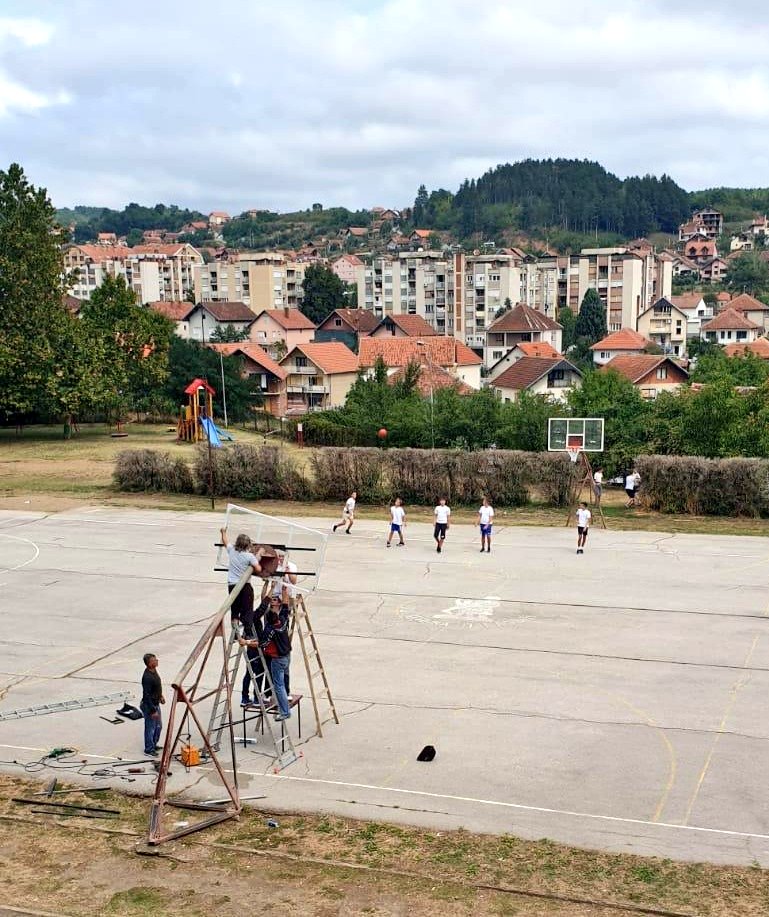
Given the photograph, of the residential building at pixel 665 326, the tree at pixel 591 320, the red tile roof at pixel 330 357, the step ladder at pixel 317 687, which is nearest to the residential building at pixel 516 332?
the tree at pixel 591 320

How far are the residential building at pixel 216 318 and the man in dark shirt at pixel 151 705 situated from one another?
110 metres

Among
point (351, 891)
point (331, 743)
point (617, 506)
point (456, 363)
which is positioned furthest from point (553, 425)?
point (456, 363)

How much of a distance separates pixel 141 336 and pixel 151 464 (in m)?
23.8

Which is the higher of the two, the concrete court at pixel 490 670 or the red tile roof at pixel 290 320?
the red tile roof at pixel 290 320

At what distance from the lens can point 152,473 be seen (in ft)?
121

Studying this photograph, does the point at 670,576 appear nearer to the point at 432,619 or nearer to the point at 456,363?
the point at 432,619

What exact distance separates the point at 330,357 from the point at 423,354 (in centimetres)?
991

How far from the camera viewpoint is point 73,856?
11.0 meters

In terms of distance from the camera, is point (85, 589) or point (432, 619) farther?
point (85, 589)

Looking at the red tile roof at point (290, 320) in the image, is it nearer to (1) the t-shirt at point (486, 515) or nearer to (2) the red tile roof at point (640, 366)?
(2) the red tile roof at point (640, 366)

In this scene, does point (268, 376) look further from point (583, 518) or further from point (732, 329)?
point (732, 329)

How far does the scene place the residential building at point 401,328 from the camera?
4171 inches

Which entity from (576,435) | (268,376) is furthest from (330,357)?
Result: (576,435)

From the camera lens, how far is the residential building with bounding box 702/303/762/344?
130337mm
